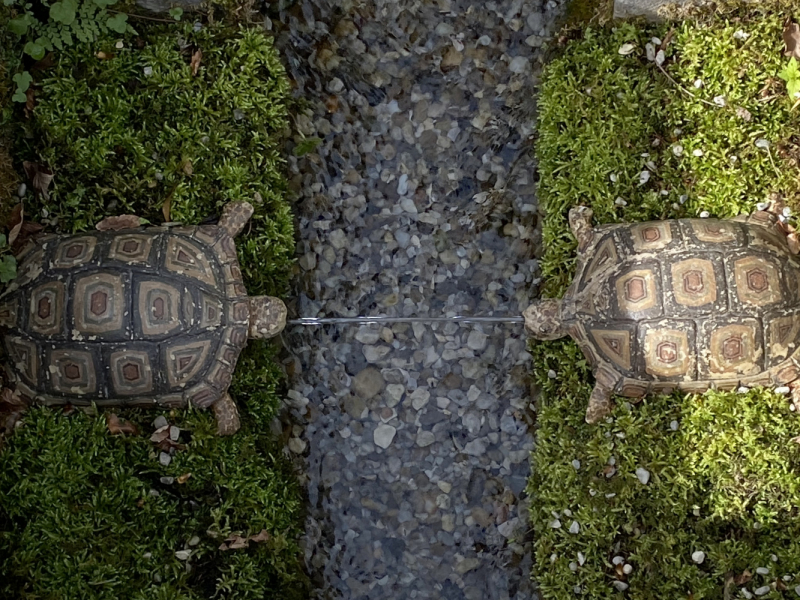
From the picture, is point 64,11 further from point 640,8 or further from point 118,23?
point 640,8

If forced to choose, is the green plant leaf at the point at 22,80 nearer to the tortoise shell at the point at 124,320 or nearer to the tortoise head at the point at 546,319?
the tortoise shell at the point at 124,320

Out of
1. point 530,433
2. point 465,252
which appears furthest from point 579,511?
point 465,252

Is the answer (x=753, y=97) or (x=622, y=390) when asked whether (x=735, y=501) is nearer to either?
(x=622, y=390)

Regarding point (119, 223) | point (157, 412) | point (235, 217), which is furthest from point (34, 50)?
point (157, 412)

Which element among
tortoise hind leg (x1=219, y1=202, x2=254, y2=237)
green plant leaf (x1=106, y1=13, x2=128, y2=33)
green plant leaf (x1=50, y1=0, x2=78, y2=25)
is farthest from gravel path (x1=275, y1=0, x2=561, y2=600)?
green plant leaf (x1=50, y1=0, x2=78, y2=25)

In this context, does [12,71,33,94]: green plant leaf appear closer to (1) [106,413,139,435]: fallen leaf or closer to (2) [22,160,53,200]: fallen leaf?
(2) [22,160,53,200]: fallen leaf

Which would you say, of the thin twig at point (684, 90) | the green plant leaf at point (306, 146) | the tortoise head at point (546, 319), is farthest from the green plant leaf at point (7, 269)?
the thin twig at point (684, 90)
